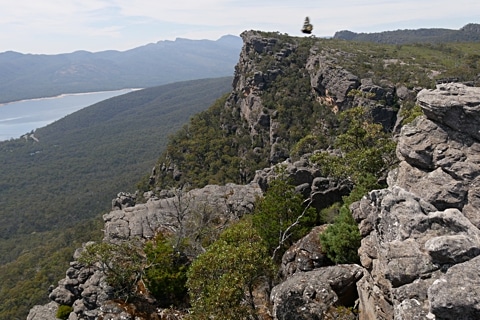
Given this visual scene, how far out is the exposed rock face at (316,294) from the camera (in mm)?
17453

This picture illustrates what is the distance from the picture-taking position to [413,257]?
39.1 ft

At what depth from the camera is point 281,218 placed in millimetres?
26172

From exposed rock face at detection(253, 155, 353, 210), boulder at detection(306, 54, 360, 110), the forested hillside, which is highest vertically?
boulder at detection(306, 54, 360, 110)

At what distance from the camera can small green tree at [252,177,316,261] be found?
2550 centimetres

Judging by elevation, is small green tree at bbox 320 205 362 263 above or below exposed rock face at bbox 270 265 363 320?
above

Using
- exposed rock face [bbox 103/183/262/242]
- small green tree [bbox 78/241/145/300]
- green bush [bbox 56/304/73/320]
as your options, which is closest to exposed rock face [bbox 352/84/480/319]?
small green tree [bbox 78/241/145/300]

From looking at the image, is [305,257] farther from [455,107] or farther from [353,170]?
[455,107]

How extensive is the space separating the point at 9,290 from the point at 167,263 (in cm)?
6388

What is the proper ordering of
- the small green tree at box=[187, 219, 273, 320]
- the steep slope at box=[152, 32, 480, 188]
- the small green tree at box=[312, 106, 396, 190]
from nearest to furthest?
the small green tree at box=[187, 219, 273, 320] → the small green tree at box=[312, 106, 396, 190] → the steep slope at box=[152, 32, 480, 188]

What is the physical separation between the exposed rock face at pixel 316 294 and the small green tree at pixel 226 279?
140 cm

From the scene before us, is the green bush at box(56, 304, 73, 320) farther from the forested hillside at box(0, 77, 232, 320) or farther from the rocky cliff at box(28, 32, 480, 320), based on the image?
the forested hillside at box(0, 77, 232, 320)

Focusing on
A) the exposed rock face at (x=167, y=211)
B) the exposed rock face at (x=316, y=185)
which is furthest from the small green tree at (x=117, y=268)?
the exposed rock face at (x=316, y=185)

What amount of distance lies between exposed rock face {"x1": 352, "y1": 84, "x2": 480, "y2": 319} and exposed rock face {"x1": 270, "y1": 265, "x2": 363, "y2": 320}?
1372 mm

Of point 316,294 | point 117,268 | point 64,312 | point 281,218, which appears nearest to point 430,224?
point 316,294
